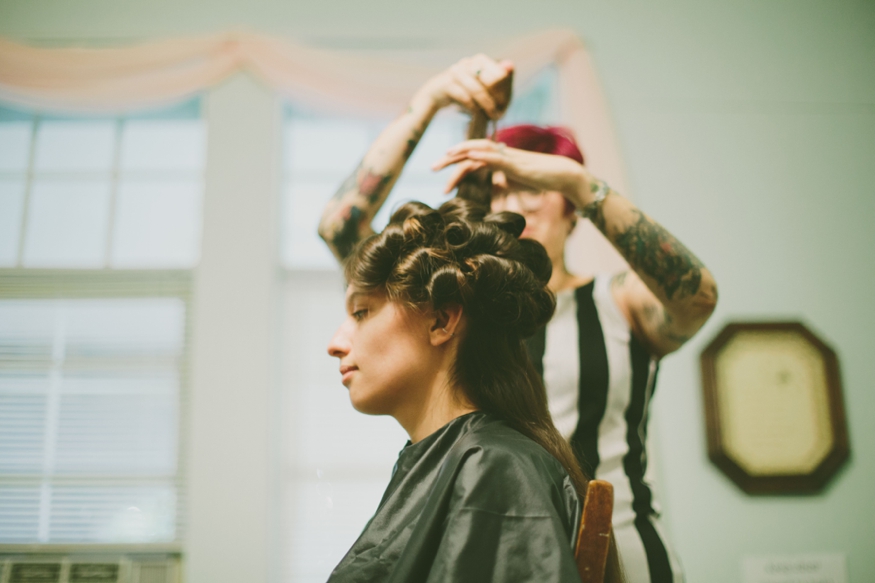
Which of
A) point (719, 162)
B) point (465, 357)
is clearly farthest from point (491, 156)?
point (719, 162)

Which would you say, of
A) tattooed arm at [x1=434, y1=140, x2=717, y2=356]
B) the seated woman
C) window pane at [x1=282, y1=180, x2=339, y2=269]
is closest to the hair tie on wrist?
tattooed arm at [x1=434, y1=140, x2=717, y2=356]

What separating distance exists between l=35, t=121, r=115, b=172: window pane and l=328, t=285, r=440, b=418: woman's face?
2588 mm

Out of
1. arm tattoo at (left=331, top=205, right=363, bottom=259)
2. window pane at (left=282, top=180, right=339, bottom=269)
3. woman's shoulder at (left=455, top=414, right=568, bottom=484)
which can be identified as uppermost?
window pane at (left=282, top=180, right=339, bottom=269)

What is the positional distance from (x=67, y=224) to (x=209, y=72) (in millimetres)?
1037

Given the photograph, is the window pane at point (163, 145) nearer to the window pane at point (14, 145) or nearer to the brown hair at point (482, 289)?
the window pane at point (14, 145)

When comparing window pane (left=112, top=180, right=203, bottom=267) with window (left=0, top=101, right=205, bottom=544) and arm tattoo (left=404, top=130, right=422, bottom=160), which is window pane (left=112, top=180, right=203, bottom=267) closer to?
window (left=0, top=101, right=205, bottom=544)

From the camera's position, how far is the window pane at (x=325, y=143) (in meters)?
2.92

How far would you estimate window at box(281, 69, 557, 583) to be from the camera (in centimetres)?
256

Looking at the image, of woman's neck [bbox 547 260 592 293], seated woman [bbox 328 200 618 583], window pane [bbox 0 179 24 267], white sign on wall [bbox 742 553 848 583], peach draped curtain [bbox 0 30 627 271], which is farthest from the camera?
window pane [bbox 0 179 24 267]

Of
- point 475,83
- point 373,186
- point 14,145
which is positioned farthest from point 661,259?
point 14,145

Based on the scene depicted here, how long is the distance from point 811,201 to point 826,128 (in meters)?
0.37

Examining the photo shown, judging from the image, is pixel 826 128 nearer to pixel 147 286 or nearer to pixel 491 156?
pixel 491 156

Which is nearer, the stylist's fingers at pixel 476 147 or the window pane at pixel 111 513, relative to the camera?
the stylist's fingers at pixel 476 147

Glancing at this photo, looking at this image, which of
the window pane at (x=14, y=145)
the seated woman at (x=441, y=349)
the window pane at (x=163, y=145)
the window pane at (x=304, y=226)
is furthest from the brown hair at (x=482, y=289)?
the window pane at (x=14, y=145)
